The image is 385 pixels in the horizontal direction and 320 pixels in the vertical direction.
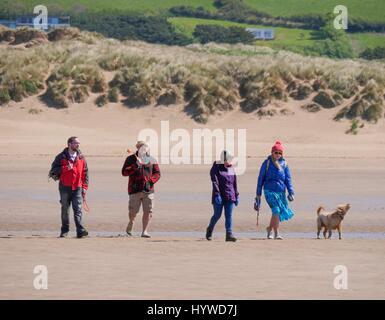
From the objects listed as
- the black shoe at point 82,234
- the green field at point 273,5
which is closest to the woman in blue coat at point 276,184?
the black shoe at point 82,234

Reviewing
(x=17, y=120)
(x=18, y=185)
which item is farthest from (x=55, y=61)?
(x=18, y=185)

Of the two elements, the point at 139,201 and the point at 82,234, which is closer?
the point at 82,234

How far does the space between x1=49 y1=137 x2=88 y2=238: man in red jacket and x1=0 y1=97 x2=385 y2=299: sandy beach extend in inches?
14.2

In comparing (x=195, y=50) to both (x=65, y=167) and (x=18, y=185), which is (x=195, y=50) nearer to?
(x=18, y=185)

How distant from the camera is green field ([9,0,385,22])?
66188 millimetres

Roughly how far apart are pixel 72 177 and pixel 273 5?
5346 centimetres

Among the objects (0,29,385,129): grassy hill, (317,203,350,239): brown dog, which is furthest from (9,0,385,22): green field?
(317,203,350,239): brown dog

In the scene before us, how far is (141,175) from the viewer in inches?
663

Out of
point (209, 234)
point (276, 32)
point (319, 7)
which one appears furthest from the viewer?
point (319, 7)

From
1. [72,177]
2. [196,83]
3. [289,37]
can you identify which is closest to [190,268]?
[72,177]

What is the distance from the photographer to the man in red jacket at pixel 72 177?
1656cm

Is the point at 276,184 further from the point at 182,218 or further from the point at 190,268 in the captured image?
the point at 182,218

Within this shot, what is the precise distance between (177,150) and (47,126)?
4655 millimetres
